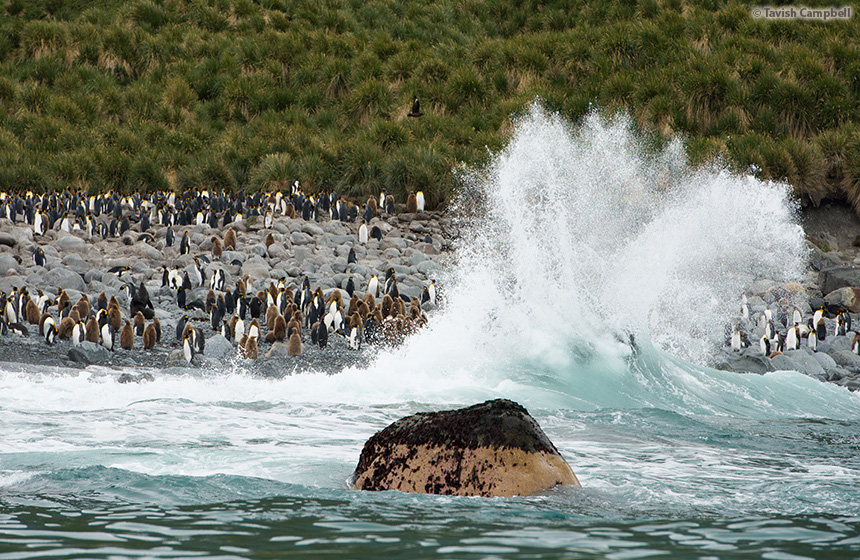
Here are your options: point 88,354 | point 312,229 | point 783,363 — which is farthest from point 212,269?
point 783,363

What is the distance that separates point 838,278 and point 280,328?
967cm

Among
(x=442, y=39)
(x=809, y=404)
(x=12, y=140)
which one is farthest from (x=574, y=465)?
(x=442, y=39)

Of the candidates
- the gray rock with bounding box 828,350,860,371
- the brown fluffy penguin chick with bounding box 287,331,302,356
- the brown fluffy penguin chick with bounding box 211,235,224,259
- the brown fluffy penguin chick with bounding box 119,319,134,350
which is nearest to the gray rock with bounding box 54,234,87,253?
the brown fluffy penguin chick with bounding box 211,235,224,259

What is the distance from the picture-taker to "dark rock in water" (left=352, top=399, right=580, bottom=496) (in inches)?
192

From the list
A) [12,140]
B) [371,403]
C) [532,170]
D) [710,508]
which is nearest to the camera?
[710,508]

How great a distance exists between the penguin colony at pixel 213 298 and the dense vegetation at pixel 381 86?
2254 millimetres

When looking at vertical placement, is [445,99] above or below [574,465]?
above

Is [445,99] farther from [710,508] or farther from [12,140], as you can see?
[710,508]

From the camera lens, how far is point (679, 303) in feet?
45.9

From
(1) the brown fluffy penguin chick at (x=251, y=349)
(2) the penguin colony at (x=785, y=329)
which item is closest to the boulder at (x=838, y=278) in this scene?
(2) the penguin colony at (x=785, y=329)

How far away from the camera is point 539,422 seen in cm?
789

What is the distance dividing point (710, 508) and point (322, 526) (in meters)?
2.23

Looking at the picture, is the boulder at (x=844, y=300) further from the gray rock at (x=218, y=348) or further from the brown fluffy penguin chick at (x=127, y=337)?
the brown fluffy penguin chick at (x=127, y=337)

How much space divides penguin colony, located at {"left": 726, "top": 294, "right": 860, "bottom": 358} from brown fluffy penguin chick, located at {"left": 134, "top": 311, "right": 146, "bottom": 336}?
8583 millimetres
